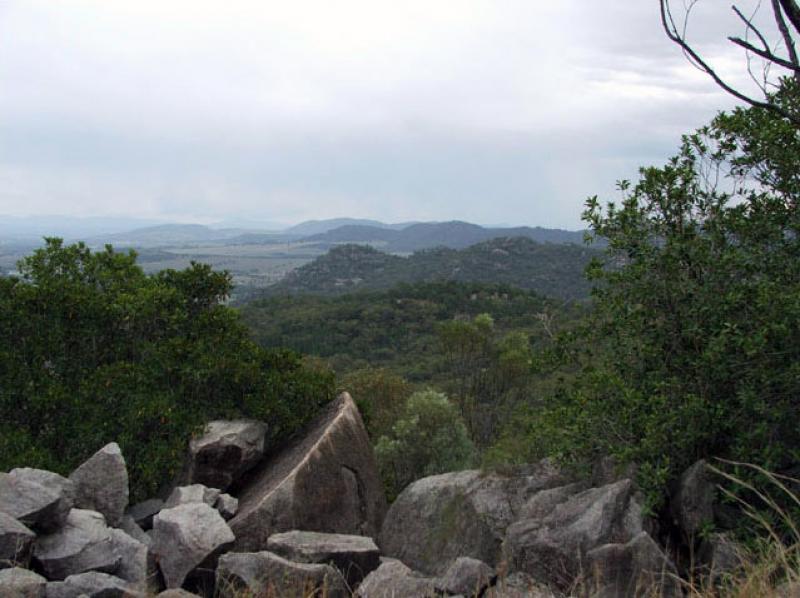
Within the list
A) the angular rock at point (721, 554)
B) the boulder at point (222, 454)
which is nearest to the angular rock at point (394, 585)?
the angular rock at point (721, 554)

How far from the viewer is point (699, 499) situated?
10.0 m

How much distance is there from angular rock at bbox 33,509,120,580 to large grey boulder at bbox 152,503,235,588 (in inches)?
28.4

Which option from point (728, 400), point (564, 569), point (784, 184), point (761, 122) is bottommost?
point (564, 569)

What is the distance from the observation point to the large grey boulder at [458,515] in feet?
40.7

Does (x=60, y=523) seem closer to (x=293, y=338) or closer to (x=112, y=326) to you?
(x=112, y=326)

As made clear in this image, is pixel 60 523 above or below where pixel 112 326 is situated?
below

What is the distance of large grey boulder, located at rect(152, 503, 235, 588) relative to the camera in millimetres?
10281

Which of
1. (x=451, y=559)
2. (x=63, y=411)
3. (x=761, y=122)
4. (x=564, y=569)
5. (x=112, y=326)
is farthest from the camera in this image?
(x=112, y=326)

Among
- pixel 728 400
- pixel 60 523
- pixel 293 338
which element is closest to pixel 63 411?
pixel 60 523

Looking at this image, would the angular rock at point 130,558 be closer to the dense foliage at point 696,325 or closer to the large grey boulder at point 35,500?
the large grey boulder at point 35,500

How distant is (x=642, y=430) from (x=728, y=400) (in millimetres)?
1302

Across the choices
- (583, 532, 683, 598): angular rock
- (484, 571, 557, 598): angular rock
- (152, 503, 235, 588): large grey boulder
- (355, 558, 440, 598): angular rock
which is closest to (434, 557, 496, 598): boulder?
(355, 558, 440, 598): angular rock

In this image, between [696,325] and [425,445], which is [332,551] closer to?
[696,325]

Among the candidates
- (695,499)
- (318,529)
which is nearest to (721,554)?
(695,499)
